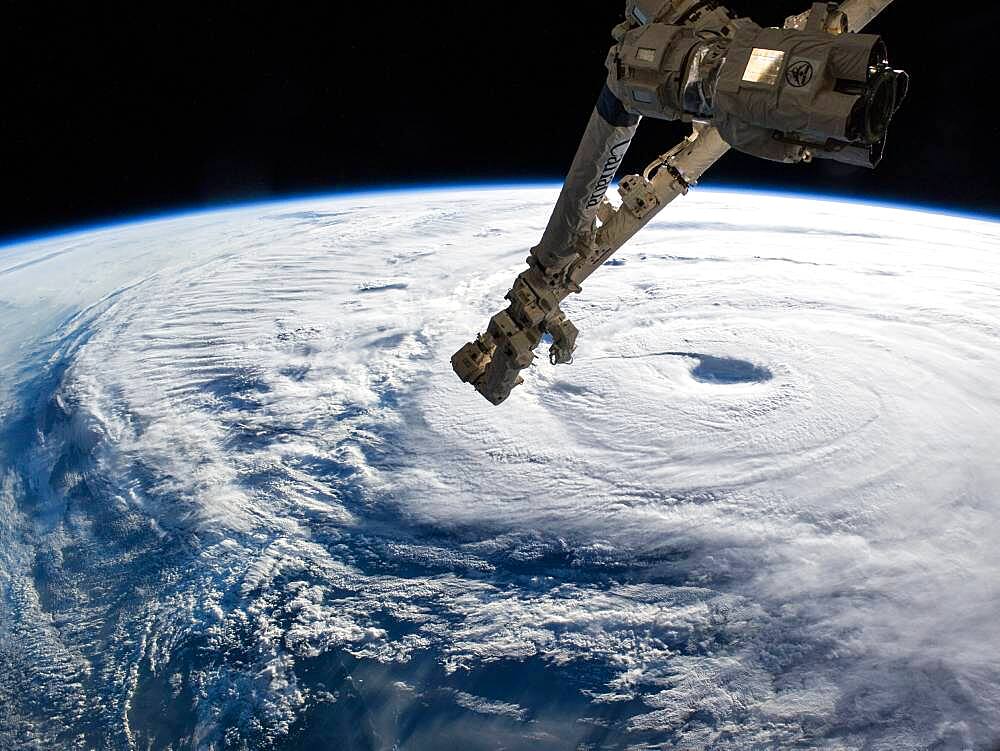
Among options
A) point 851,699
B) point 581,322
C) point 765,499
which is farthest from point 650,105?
point 581,322

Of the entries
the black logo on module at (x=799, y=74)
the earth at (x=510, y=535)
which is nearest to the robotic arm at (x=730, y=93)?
the black logo on module at (x=799, y=74)

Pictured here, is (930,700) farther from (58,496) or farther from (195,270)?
(195,270)

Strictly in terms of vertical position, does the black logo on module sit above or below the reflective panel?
below

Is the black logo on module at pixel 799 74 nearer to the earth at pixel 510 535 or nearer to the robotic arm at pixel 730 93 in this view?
the robotic arm at pixel 730 93

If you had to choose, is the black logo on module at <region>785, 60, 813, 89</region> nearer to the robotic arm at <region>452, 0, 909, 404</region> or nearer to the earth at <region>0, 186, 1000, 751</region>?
the robotic arm at <region>452, 0, 909, 404</region>

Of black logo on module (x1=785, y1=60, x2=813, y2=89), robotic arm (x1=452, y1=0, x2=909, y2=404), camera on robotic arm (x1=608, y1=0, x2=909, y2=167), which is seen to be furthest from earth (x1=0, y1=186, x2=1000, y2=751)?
black logo on module (x1=785, y1=60, x2=813, y2=89)

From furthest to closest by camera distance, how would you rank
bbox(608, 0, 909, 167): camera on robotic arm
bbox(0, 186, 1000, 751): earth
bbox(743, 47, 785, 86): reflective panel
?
bbox(0, 186, 1000, 751): earth, bbox(743, 47, 785, 86): reflective panel, bbox(608, 0, 909, 167): camera on robotic arm

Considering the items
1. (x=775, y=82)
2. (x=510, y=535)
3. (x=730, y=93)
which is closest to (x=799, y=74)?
(x=775, y=82)

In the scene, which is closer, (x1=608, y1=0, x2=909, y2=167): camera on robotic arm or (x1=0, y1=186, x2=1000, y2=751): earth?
(x1=608, y1=0, x2=909, y2=167): camera on robotic arm
